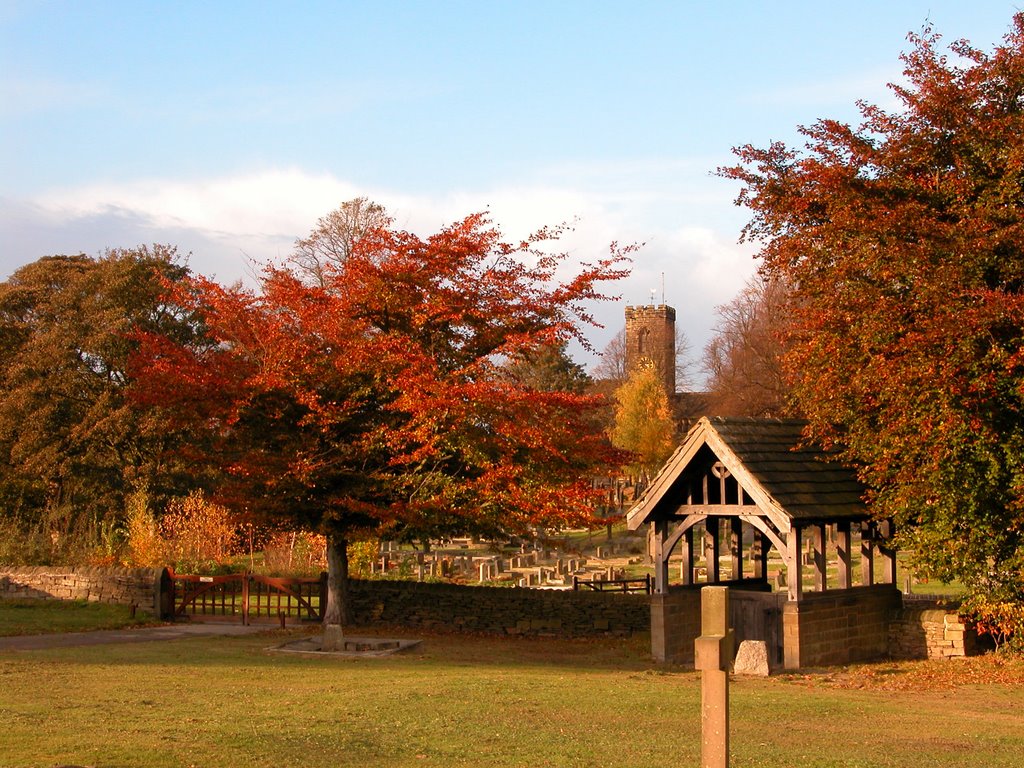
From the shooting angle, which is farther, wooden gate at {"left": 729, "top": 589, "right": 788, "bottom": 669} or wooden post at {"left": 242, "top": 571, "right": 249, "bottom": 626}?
wooden post at {"left": 242, "top": 571, "right": 249, "bottom": 626}

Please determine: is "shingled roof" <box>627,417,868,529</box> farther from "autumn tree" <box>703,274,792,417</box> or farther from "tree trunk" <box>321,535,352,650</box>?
"autumn tree" <box>703,274,792,417</box>

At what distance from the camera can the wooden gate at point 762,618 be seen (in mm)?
18547

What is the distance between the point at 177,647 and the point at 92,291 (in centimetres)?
2517

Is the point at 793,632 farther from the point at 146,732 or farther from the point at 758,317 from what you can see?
the point at 758,317

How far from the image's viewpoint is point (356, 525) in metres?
21.7

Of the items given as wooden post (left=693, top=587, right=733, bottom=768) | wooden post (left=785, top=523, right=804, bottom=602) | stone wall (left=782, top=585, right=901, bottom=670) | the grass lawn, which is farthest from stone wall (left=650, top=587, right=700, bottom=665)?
wooden post (left=693, top=587, right=733, bottom=768)

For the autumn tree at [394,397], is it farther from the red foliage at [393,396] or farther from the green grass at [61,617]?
the green grass at [61,617]

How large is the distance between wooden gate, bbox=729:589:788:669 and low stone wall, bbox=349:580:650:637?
314 centimetres

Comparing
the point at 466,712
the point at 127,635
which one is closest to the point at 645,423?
the point at 127,635

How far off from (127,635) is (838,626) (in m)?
13.6

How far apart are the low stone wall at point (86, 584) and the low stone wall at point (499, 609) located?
498 cm

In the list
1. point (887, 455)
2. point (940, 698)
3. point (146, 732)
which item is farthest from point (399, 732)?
point (887, 455)

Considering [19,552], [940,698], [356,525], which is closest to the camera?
[940,698]

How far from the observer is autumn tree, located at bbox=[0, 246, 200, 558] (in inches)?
1565
